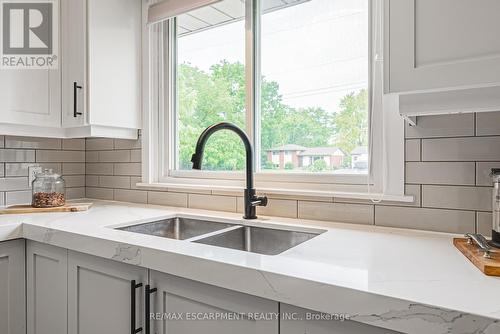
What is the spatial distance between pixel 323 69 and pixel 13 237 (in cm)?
147

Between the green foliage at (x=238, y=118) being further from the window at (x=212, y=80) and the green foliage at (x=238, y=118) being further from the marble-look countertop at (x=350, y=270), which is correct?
the marble-look countertop at (x=350, y=270)

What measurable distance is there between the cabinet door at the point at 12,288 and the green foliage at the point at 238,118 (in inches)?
34.7

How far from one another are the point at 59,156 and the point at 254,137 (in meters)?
1.34

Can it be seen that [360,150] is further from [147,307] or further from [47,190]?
[47,190]

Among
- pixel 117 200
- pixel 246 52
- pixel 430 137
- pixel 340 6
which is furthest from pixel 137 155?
pixel 430 137

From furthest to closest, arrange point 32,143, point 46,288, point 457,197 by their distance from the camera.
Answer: point 32,143
point 46,288
point 457,197

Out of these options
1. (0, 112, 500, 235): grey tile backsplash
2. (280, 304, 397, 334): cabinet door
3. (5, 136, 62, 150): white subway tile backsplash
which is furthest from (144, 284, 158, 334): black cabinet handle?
(5, 136, 62, 150): white subway tile backsplash

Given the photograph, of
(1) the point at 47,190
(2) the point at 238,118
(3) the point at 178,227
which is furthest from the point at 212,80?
(1) the point at 47,190

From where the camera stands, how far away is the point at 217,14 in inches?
67.7

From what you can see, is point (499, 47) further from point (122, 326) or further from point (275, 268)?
point (122, 326)

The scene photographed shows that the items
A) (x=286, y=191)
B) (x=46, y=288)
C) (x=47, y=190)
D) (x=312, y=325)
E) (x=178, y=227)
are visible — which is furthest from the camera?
(x=47, y=190)

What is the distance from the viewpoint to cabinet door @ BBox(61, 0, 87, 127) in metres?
1.65

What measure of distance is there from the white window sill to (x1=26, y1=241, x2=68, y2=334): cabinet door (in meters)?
0.66

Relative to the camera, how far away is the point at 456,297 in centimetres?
58
